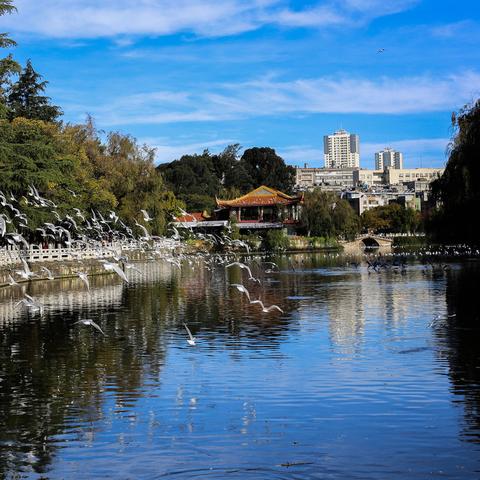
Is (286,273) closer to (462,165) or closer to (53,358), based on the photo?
(462,165)

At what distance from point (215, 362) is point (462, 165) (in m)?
16.4

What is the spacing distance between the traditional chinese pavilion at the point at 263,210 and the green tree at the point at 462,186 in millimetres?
67110

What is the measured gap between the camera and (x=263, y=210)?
104m

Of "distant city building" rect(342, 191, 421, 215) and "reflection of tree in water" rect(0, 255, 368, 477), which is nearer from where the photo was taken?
"reflection of tree in water" rect(0, 255, 368, 477)

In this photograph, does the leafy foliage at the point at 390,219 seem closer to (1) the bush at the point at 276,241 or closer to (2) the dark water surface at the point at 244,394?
(1) the bush at the point at 276,241

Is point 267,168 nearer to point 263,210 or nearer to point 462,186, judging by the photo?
point 263,210

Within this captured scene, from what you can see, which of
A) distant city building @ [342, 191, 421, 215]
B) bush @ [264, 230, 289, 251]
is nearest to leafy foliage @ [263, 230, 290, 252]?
bush @ [264, 230, 289, 251]

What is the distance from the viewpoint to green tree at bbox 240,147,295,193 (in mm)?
136375

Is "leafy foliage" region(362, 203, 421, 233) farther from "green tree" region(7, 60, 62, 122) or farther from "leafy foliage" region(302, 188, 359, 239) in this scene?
"green tree" region(7, 60, 62, 122)

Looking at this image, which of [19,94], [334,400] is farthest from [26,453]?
[19,94]

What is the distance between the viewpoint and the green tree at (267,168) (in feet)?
447

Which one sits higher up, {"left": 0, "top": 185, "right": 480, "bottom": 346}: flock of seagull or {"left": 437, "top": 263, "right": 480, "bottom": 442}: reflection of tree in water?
{"left": 0, "top": 185, "right": 480, "bottom": 346}: flock of seagull

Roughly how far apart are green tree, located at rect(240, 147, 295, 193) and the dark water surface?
109m

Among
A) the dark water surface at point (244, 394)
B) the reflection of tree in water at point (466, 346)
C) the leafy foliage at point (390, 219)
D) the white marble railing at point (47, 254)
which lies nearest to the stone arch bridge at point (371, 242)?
the leafy foliage at point (390, 219)
